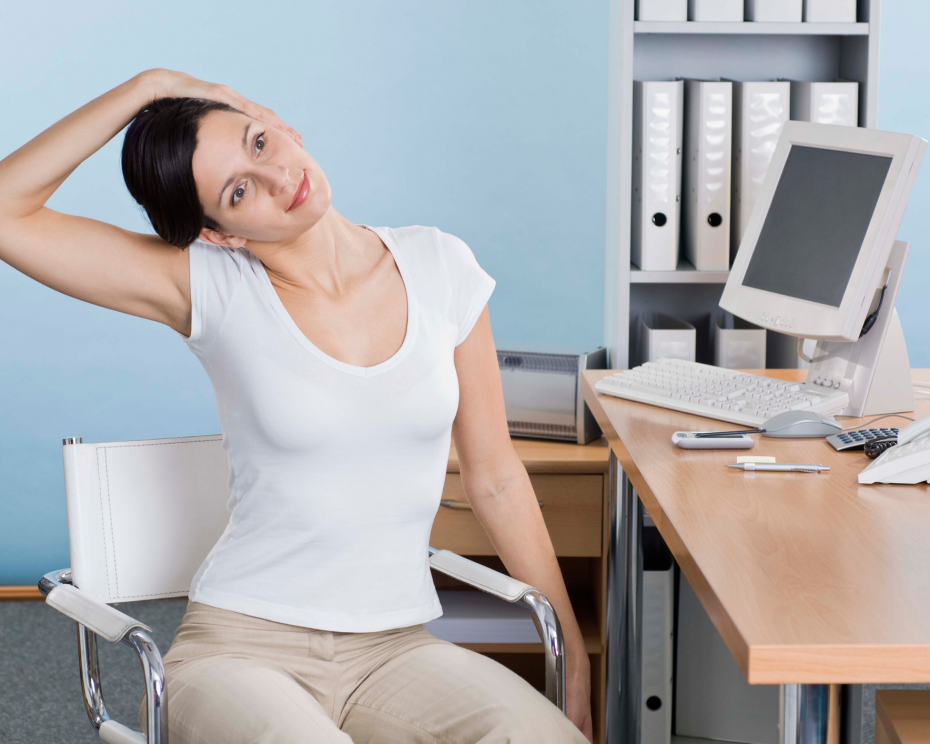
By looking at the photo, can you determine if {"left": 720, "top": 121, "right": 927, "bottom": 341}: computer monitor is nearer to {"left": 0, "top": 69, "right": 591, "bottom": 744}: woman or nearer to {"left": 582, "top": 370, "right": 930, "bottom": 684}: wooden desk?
{"left": 582, "top": 370, "right": 930, "bottom": 684}: wooden desk

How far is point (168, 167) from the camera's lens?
116 cm

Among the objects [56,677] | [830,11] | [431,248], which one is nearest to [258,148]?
[431,248]

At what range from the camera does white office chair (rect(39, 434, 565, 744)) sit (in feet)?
4.09

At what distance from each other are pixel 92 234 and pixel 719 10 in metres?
1.38

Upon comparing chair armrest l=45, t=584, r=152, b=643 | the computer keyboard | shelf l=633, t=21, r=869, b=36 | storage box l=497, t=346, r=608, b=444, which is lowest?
chair armrest l=45, t=584, r=152, b=643

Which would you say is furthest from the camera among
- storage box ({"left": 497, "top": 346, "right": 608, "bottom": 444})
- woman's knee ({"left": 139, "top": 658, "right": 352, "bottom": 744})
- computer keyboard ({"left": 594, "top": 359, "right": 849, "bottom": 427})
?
storage box ({"left": 497, "top": 346, "right": 608, "bottom": 444})

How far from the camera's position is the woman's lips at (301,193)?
3.89ft

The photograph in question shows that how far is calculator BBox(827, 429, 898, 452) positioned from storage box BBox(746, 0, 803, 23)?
100 centimetres

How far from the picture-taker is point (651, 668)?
1984mm

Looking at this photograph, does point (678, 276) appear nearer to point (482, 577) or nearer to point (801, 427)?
point (801, 427)

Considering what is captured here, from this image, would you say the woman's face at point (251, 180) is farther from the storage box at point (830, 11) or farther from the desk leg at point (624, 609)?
the storage box at point (830, 11)

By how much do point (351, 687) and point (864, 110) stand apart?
1.57 meters

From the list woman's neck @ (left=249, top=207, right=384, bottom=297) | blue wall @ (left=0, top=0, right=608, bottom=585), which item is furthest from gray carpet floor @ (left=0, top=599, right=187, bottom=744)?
woman's neck @ (left=249, top=207, right=384, bottom=297)

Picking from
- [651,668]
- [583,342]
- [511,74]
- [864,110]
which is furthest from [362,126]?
[651,668]
